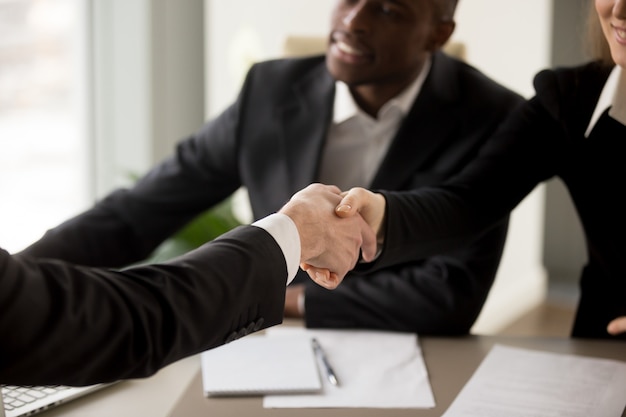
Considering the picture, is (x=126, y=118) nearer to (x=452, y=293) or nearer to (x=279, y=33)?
(x=279, y=33)

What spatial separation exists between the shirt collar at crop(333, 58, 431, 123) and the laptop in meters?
0.89

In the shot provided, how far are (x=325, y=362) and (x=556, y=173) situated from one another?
61cm

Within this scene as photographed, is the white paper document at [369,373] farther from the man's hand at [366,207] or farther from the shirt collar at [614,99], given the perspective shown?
the shirt collar at [614,99]

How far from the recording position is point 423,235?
149cm

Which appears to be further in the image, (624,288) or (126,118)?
(126,118)

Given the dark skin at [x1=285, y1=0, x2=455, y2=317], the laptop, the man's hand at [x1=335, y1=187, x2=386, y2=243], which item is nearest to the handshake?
the man's hand at [x1=335, y1=187, x2=386, y2=243]

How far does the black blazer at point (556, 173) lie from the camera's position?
1547mm

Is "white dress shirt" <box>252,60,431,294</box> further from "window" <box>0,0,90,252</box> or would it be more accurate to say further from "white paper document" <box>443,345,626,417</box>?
"window" <box>0,0,90,252</box>

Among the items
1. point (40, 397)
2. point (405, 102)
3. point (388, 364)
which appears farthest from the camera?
A: point (405, 102)

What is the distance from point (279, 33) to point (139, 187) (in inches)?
66.8

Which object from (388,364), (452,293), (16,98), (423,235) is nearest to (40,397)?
(388,364)

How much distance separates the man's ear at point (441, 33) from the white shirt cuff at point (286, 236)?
85 cm

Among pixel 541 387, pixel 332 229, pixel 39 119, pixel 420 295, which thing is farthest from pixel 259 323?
pixel 39 119

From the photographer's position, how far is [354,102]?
6.29ft
